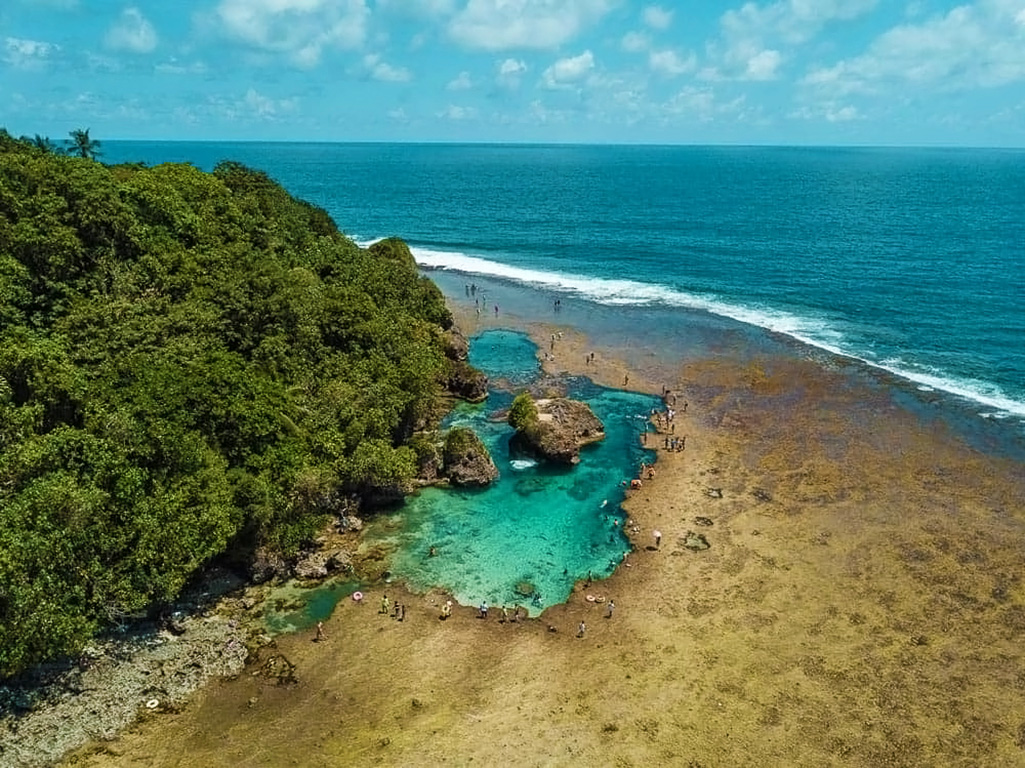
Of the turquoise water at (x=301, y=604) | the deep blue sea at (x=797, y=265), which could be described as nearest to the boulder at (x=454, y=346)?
the deep blue sea at (x=797, y=265)

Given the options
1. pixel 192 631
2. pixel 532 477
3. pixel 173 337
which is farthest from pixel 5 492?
pixel 532 477

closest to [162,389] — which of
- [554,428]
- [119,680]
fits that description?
[119,680]

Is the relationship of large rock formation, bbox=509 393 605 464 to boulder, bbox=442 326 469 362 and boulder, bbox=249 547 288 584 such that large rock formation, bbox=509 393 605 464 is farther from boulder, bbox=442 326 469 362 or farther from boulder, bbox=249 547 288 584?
boulder, bbox=249 547 288 584

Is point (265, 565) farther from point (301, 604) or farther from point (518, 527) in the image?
point (518, 527)

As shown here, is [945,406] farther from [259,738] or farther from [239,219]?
[239,219]

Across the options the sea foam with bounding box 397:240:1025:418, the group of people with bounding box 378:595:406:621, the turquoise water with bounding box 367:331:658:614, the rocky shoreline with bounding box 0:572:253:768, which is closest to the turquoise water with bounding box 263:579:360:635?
the rocky shoreline with bounding box 0:572:253:768

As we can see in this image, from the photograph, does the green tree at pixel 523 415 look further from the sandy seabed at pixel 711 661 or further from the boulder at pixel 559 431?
the sandy seabed at pixel 711 661

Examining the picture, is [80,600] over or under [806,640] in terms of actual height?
over
